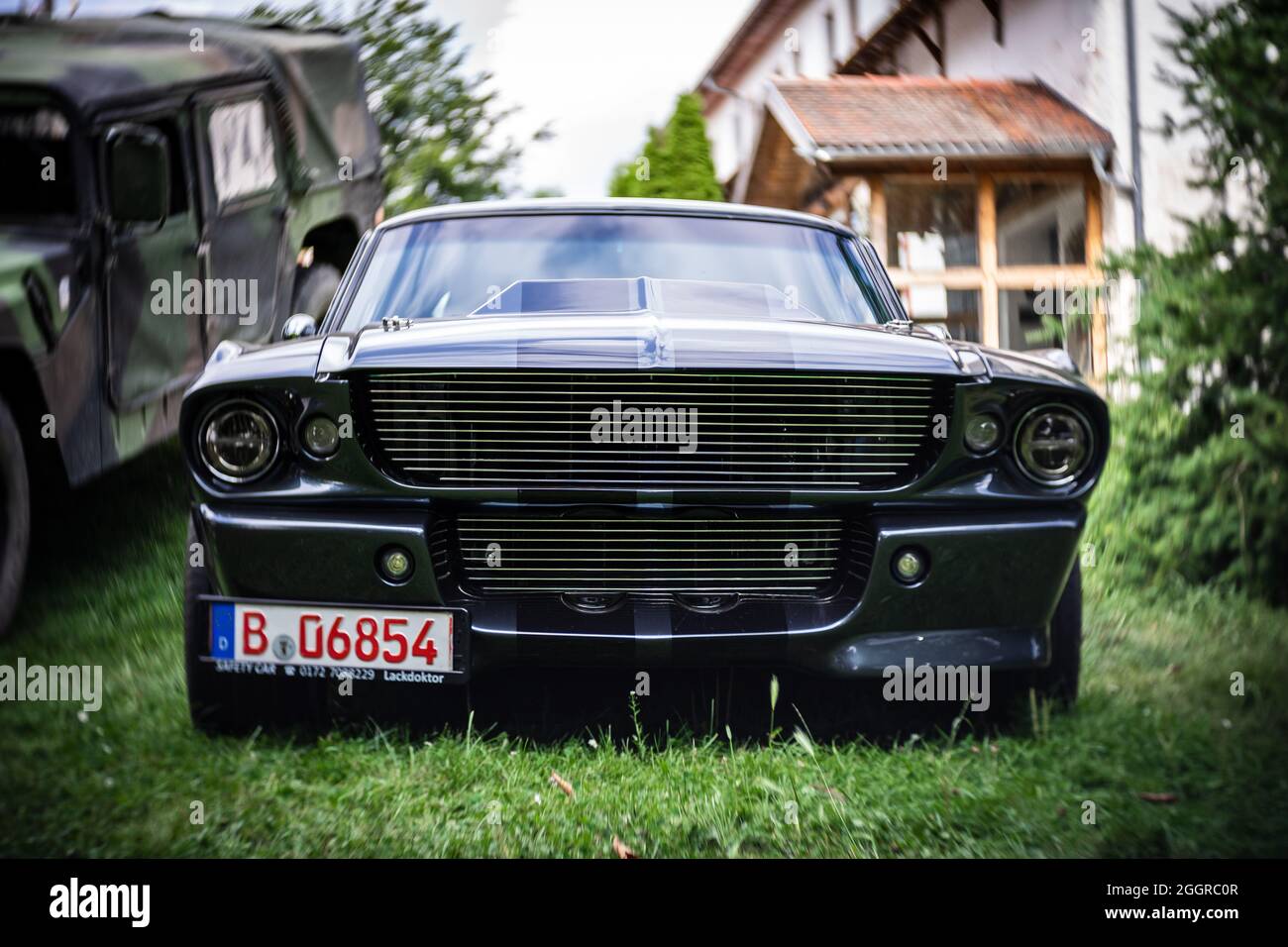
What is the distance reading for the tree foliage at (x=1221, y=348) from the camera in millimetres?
4215

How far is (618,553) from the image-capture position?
261 centimetres

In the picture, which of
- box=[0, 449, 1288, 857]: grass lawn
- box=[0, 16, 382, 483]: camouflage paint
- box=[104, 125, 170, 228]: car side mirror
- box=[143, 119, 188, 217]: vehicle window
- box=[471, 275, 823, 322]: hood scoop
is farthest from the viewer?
box=[143, 119, 188, 217]: vehicle window

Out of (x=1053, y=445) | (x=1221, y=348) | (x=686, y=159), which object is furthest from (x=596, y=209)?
(x=686, y=159)

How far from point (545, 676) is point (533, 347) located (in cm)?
95

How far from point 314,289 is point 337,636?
12.6 feet

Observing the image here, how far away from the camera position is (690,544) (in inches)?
103

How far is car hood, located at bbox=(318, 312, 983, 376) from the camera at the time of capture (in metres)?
2.52

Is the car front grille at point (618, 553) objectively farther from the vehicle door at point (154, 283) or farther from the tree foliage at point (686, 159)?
the tree foliage at point (686, 159)

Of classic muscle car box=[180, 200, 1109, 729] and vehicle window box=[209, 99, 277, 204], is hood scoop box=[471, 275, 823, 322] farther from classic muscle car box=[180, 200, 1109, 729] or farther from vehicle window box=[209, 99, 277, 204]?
vehicle window box=[209, 99, 277, 204]

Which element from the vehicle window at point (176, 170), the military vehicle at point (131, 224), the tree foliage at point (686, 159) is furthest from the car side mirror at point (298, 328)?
the tree foliage at point (686, 159)

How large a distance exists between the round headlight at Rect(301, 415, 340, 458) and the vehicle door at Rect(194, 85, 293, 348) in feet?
8.75

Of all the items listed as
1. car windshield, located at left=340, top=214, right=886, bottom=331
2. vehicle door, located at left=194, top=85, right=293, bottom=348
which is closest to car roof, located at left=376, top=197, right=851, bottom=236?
car windshield, located at left=340, top=214, right=886, bottom=331
